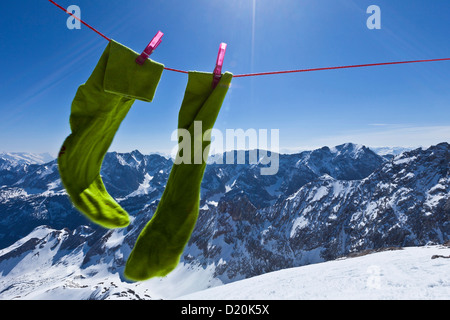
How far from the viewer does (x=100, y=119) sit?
10.5 feet

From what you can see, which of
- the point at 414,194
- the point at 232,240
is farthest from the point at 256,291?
the point at 414,194

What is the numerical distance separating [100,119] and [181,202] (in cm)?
163

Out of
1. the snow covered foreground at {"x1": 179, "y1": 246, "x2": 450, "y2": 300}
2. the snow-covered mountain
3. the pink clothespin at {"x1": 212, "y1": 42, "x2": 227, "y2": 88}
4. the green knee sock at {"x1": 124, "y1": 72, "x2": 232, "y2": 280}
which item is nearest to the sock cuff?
the green knee sock at {"x1": 124, "y1": 72, "x2": 232, "y2": 280}

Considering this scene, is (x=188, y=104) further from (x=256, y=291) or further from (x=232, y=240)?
(x=232, y=240)

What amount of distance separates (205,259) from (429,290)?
15733 cm

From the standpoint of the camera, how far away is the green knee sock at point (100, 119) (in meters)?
2.93

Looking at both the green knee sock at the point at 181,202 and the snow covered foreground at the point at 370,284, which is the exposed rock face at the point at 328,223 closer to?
the snow covered foreground at the point at 370,284

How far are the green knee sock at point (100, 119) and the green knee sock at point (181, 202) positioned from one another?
54cm

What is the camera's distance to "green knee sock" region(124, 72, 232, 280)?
256 centimetres

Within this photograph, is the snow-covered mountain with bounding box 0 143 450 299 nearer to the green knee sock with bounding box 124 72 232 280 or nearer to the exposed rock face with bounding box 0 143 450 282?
the exposed rock face with bounding box 0 143 450 282

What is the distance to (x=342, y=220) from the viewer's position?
161875mm

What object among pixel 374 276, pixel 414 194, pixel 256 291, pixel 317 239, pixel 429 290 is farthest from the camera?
pixel 317 239

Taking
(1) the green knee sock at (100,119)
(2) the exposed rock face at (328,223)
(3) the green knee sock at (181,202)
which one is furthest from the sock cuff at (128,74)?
(2) the exposed rock face at (328,223)

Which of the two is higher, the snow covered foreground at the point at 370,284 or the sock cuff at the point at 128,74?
the sock cuff at the point at 128,74
